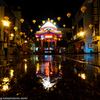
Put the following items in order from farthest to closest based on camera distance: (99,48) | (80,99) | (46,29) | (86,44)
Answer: (86,44) → (99,48) → (46,29) → (80,99)

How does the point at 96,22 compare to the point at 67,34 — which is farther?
the point at 67,34

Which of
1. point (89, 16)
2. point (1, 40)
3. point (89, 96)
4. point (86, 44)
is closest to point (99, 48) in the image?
point (86, 44)

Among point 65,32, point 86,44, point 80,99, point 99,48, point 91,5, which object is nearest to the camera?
point 80,99

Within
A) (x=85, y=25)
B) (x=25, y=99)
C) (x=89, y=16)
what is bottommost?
(x=25, y=99)

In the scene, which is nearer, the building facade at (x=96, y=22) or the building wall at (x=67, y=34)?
the building facade at (x=96, y=22)

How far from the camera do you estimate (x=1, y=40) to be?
21.4m

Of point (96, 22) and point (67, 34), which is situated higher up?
point (67, 34)

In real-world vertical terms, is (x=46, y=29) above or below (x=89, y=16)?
below

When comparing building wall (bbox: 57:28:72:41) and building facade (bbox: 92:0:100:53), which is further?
building wall (bbox: 57:28:72:41)

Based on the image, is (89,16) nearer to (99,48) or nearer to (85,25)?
(85,25)

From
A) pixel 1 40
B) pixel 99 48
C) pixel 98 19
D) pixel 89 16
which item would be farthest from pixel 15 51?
pixel 89 16

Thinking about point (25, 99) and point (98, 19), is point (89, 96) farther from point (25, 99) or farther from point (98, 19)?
point (98, 19)

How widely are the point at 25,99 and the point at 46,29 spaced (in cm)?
1892

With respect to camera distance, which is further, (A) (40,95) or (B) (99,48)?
(B) (99,48)
